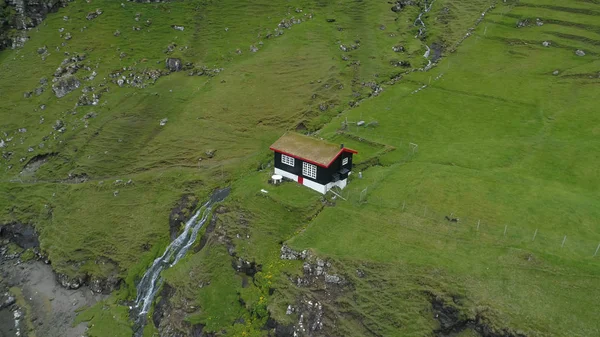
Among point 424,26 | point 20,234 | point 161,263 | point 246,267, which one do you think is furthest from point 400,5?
point 20,234

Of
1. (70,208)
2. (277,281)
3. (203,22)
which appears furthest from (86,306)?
(203,22)

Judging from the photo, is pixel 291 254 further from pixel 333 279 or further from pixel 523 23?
pixel 523 23

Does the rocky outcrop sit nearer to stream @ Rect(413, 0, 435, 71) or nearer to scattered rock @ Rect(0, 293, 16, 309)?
scattered rock @ Rect(0, 293, 16, 309)

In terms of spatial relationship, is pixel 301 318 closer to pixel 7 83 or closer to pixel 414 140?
pixel 414 140

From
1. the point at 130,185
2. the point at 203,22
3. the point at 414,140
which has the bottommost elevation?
the point at 130,185

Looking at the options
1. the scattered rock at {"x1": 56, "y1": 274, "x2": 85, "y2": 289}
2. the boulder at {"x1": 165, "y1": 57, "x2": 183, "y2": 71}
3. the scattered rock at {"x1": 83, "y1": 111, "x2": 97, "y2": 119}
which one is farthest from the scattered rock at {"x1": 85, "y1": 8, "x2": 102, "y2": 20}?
the scattered rock at {"x1": 56, "y1": 274, "x2": 85, "y2": 289}

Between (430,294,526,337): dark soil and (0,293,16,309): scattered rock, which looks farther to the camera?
(0,293,16,309): scattered rock

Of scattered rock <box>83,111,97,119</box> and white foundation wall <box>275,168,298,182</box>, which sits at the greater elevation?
white foundation wall <box>275,168,298,182</box>

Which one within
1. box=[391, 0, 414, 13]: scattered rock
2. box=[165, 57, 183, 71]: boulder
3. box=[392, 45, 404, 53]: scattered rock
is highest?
box=[391, 0, 414, 13]: scattered rock
